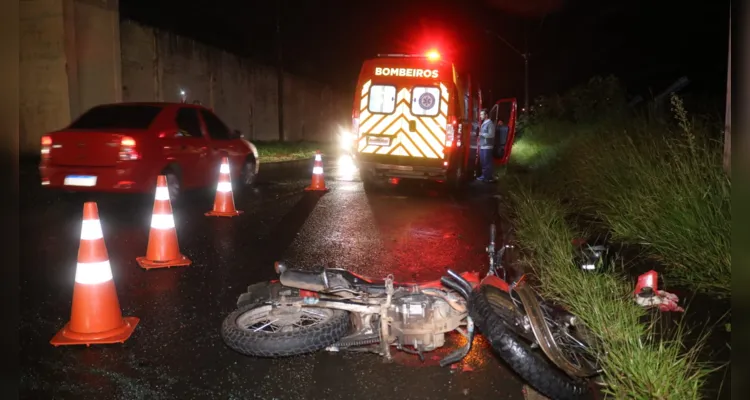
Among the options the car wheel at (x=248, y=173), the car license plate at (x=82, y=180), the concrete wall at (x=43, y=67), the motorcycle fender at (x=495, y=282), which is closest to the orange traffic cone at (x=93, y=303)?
the motorcycle fender at (x=495, y=282)

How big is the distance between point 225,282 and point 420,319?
8.18 feet

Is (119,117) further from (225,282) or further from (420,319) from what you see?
(420,319)

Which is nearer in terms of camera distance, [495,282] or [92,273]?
[495,282]

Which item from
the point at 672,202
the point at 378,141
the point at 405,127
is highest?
the point at 405,127

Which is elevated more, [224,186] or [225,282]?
[224,186]

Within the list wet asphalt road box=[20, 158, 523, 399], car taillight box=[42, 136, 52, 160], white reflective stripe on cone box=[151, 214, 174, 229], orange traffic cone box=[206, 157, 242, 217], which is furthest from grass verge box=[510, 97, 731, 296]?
car taillight box=[42, 136, 52, 160]

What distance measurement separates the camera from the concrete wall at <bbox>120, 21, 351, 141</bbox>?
62.4ft

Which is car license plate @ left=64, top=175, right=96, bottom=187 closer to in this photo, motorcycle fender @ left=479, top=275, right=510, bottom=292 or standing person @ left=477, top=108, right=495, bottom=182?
motorcycle fender @ left=479, top=275, right=510, bottom=292

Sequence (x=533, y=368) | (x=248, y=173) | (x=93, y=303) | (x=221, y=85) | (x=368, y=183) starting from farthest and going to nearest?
1. (x=221, y=85)
2. (x=368, y=183)
3. (x=248, y=173)
4. (x=93, y=303)
5. (x=533, y=368)

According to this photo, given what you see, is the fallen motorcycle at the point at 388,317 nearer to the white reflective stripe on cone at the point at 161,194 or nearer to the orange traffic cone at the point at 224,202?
the white reflective stripe on cone at the point at 161,194

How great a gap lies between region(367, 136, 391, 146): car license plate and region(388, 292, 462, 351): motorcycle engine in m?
8.16

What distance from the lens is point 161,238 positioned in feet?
19.9

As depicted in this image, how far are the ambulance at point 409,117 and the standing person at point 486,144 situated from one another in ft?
9.07

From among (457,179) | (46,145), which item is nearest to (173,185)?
(46,145)
